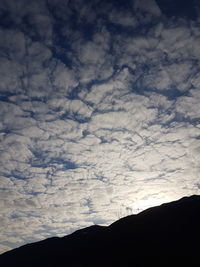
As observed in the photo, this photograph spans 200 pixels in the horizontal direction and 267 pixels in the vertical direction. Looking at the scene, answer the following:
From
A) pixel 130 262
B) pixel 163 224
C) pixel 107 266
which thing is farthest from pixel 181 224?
pixel 107 266

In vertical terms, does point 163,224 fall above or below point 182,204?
below

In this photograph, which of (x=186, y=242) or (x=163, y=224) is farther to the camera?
(x=163, y=224)

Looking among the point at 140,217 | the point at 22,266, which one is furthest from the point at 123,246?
the point at 22,266

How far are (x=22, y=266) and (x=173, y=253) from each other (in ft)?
137

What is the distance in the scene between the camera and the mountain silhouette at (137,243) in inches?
1242

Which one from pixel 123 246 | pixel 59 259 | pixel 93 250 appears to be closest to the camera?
pixel 123 246

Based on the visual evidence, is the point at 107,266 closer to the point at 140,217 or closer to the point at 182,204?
the point at 140,217

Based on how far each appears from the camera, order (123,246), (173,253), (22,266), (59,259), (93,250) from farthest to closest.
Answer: (22,266) → (59,259) → (93,250) → (123,246) → (173,253)

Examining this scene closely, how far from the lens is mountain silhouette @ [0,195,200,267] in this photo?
3155cm

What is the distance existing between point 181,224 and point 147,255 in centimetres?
817

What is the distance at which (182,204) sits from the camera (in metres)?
39.6

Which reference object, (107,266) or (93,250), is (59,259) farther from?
(107,266)

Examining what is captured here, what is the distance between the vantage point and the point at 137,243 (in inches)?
1484

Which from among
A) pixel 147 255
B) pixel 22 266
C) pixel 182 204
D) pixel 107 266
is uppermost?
pixel 182 204
